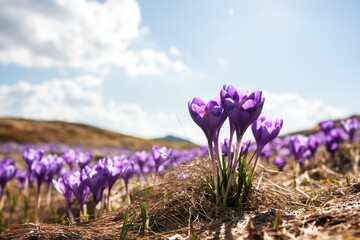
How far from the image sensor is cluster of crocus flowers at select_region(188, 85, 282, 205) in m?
2.00

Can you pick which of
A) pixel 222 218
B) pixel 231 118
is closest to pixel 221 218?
pixel 222 218

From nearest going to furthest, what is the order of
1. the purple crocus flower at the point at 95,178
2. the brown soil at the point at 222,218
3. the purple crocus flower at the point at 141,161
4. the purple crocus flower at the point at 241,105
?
the brown soil at the point at 222,218
the purple crocus flower at the point at 241,105
the purple crocus flower at the point at 95,178
the purple crocus flower at the point at 141,161

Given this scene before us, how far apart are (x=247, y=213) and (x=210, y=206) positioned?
0.32m

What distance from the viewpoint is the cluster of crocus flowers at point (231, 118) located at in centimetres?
200

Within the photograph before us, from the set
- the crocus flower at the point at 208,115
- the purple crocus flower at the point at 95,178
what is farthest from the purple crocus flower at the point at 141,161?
the crocus flower at the point at 208,115

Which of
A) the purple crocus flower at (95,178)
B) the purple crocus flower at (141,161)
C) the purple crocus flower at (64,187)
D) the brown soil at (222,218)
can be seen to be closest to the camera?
the brown soil at (222,218)

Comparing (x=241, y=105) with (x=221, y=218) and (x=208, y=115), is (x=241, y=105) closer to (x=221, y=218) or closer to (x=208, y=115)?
(x=208, y=115)

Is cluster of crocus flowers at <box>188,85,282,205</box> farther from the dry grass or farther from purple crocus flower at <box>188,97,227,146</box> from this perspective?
the dry grass

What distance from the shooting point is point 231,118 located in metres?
2.02

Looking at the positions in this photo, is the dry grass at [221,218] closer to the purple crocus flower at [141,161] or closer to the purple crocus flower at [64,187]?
the purple crocus flower at [64,187]

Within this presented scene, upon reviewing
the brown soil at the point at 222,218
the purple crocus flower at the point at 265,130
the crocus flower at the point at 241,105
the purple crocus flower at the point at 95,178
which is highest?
the crocus flower at the point at 241,105

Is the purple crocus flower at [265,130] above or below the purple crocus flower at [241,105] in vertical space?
below

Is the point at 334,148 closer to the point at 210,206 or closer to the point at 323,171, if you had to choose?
the point at 323,171

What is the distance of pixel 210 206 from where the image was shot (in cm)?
233
